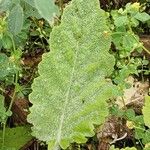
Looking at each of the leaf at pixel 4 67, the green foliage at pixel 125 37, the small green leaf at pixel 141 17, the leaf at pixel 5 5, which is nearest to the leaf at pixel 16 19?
the leaf at pixel 5 5

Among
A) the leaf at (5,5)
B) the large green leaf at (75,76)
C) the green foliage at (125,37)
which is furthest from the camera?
the green foliage at (125,37)

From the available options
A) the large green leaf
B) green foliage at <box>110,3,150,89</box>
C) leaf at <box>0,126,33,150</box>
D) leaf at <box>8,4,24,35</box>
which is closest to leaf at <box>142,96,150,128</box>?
the large green leaf

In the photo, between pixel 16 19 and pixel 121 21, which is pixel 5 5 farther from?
pixel 121 21

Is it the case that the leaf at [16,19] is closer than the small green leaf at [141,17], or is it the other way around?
the leaf at [16,19]

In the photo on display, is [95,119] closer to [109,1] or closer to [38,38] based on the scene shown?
[38,38]

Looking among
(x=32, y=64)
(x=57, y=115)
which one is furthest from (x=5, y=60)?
(x=57, y=115)

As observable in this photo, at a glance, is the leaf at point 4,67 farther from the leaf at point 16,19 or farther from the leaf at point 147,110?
the leaf at point 147,110
